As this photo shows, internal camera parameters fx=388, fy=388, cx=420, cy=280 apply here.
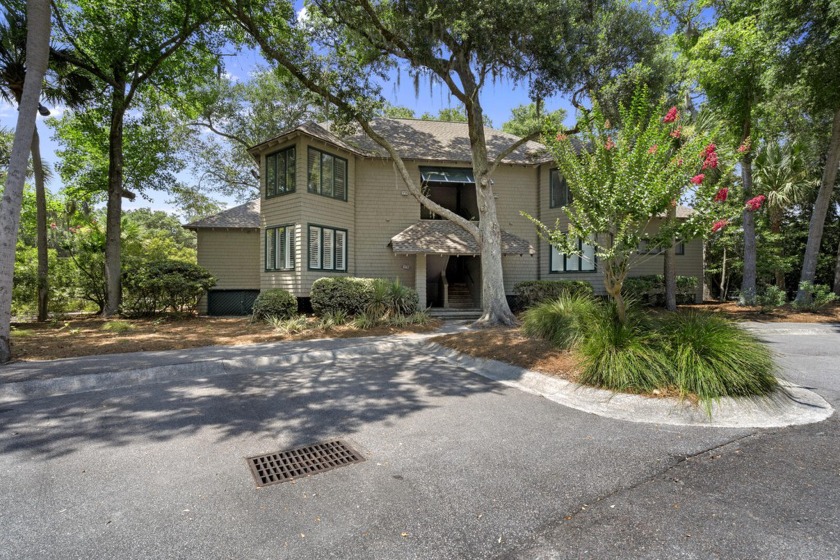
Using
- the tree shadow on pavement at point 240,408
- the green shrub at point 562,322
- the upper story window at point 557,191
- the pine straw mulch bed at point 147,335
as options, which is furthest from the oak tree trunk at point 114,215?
the upper story window at point 557,191

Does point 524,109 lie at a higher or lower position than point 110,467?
higher

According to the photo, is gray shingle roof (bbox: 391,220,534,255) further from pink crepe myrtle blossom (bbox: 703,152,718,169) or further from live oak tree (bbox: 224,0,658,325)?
pink crepe myrtle blossom (bbox: 703,152,718,169)

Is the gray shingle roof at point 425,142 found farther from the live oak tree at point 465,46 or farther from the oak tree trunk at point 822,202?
the oak tree trunk at point 822,202

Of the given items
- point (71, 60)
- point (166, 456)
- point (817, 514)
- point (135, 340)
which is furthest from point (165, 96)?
point (817, 514)

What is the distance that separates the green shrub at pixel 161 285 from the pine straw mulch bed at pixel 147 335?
80cm

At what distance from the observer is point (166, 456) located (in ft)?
12.0

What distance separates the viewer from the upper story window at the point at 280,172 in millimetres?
13945

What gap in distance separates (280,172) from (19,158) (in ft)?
25.1

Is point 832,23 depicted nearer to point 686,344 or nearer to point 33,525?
point 686,344

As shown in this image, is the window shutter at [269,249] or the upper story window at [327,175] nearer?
the upper story window at [327,175]

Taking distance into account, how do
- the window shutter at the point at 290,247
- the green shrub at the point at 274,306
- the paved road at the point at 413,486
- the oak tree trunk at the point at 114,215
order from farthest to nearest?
1. the window shutter at the point at 290,247
2. the oak tree trunk at the point at 114,215
3. the green shrub at the point at 274,306
4. the paved road at the point at 413,486

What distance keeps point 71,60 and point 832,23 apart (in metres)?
23.0

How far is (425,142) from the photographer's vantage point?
17188mm

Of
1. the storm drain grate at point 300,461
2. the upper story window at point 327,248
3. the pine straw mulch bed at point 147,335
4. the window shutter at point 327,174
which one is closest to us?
the storm drain grate at point 300,461
